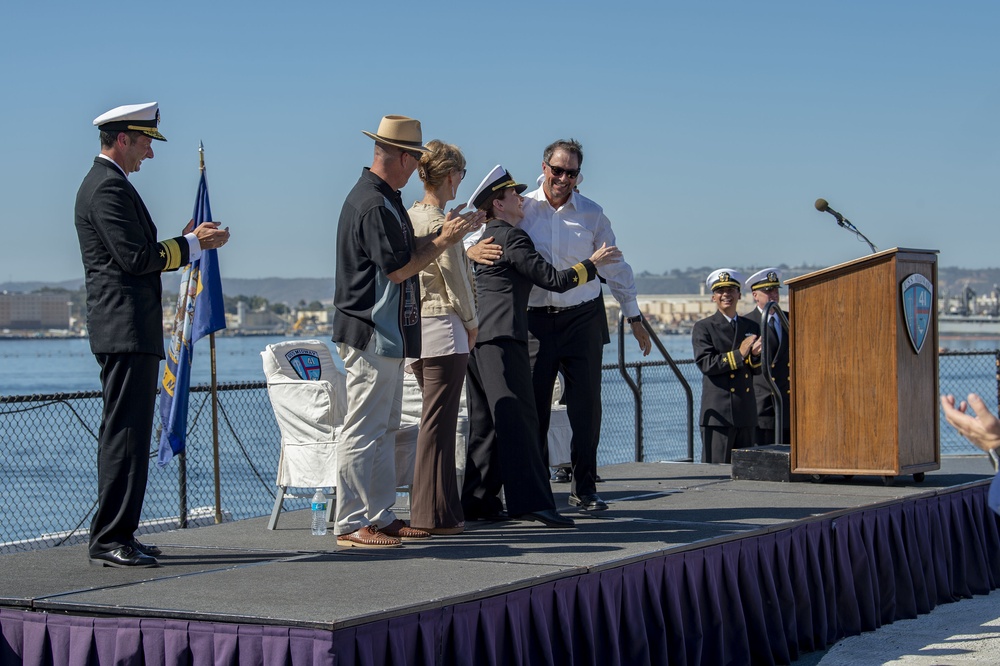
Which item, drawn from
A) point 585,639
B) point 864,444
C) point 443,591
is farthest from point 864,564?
point 443,591

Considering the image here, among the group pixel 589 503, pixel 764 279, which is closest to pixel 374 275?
pixel 589 503

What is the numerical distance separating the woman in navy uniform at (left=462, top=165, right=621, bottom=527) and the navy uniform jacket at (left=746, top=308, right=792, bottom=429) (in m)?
2.28

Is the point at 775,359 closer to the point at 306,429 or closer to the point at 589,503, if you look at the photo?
the point at 589,503

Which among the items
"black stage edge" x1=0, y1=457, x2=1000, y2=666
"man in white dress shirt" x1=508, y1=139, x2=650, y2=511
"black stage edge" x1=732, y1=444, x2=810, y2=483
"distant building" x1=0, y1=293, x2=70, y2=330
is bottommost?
"black stage edge" x1=0, y1=457, x2=1000, y2=666

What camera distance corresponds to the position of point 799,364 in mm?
7168

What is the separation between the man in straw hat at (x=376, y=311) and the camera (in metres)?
5.23

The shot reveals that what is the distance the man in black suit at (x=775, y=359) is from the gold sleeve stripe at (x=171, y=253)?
455 centimetres

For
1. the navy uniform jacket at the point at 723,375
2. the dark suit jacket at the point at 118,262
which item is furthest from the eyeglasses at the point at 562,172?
the navy uniform jacket at the point at 723,375

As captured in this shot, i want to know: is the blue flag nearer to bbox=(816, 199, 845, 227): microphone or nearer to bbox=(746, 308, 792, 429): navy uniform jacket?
bbox=(746, 308, 792, 429): navy uniform jacket

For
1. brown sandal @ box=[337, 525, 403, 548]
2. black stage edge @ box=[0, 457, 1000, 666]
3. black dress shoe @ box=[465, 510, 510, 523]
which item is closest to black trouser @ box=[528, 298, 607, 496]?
black stage edge @ box=[0, 457, 1000, 666]

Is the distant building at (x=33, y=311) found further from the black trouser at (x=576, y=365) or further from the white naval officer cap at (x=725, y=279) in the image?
the black trouser at (x=576, y=365)

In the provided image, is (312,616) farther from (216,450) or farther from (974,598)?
(974,598)

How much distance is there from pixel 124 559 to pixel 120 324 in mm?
882

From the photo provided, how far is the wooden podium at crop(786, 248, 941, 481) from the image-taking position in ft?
22.3
